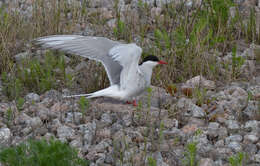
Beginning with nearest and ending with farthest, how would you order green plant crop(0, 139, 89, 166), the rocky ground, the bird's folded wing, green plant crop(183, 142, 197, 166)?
green plant crop(0, 139, 89, 166) < green plant crop(183, 142, 197, 166) < the rocky ground < the bird's folded wing

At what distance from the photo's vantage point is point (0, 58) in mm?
4938

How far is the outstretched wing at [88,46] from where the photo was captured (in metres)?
4.22

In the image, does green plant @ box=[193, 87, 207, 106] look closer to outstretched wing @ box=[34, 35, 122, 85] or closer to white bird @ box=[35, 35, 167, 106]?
white bird @ box=[35, 35, 167, 106]

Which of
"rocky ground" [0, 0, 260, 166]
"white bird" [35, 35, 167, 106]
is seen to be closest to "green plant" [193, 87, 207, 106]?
"rocky ground" [0, 0, 260, 166]

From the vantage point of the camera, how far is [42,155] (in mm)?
2596

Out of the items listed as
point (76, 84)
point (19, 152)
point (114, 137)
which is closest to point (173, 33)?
point (76, 84)

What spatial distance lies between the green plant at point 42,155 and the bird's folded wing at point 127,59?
141 centimetres

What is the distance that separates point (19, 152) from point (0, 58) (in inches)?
97.1

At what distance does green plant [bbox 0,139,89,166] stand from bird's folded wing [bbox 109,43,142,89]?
1.41 meters

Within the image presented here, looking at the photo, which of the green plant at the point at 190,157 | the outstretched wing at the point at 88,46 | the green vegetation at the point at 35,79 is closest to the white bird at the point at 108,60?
the outstretched wing at the point at 88,46

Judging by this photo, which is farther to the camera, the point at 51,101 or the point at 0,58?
the point at 0,58

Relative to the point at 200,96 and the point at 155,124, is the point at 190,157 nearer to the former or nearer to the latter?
the point at 155,124

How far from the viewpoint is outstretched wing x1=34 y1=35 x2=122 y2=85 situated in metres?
4.22

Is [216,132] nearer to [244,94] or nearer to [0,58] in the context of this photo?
[244,94]
